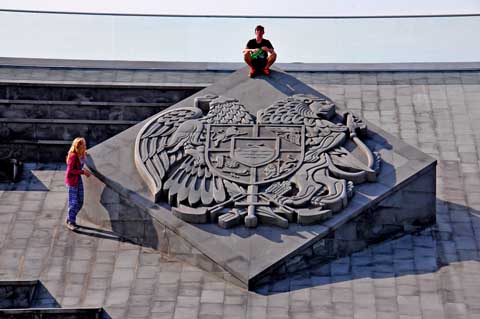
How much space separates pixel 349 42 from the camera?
2418 inches

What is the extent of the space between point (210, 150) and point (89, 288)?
196 inches

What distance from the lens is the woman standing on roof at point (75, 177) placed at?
53875mm

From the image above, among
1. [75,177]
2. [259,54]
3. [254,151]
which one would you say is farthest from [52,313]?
[259,54]

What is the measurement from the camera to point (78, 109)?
58969mm

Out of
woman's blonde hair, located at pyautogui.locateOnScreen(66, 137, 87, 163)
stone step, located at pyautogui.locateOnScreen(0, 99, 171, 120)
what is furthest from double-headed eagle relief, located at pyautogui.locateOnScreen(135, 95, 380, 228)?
stone step, located at pyautogui.locateOnScreen(0, 99, 171, 120)

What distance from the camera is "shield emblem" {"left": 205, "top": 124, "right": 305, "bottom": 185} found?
175 feet

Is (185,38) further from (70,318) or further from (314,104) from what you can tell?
(70,318)

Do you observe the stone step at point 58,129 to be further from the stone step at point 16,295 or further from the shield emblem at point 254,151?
the stone step at point 16,295

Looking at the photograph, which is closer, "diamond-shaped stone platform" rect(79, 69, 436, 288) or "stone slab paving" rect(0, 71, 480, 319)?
"stone slab paving" rect(0, 71, 480, 319)

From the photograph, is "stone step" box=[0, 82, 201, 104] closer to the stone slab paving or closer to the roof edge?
the roof edge

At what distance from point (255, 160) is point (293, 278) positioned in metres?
3.66

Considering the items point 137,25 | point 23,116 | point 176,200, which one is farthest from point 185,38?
point 176,200

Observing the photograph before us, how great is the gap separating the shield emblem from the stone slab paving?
8.83 ft

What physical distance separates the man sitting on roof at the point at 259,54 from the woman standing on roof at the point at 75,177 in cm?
529
